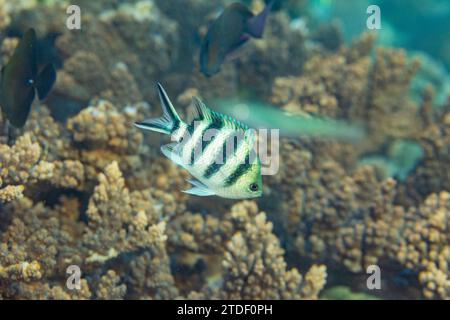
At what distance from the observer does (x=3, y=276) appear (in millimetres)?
2572

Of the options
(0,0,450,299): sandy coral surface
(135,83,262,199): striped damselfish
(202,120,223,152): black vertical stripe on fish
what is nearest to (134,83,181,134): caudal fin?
(135,83,262,199): striped damselfish

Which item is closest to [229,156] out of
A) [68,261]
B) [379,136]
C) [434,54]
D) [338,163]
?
[68,261]

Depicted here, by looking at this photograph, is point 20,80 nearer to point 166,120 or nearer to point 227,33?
point 166,120

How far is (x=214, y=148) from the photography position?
6.13 ft

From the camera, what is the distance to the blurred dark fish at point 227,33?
10.1 ft

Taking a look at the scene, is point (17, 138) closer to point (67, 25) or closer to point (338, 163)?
point (67, 25)

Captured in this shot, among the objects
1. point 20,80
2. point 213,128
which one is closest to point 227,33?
point 213,128

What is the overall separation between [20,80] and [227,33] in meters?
1.61

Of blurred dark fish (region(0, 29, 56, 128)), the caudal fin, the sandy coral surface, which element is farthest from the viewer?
the sandy coral surface

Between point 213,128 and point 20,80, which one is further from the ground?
point 20,80

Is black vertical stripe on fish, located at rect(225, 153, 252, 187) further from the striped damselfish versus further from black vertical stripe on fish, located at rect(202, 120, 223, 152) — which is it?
black vertical stripe on fish, located at rect(202, 120, 223, 152)

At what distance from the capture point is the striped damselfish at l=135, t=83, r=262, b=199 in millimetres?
1865

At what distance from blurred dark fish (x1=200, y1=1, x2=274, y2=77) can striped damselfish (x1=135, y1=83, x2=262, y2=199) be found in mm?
1354

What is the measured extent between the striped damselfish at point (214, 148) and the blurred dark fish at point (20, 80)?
1337mm
